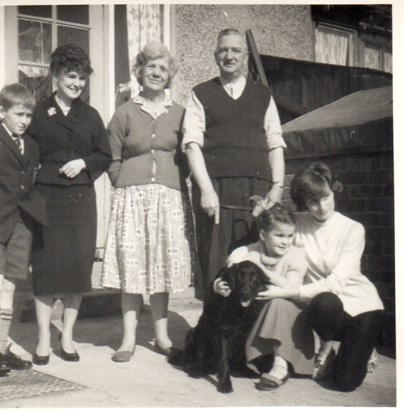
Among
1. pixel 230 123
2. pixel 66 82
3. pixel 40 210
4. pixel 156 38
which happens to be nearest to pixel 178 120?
pixel 230 123

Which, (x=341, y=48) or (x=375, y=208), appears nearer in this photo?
(x=375, y=208)

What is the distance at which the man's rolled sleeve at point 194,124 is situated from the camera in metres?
2.55

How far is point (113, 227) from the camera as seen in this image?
2.67m

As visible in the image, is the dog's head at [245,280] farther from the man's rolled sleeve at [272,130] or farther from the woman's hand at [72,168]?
the woman's hand at [72,168]

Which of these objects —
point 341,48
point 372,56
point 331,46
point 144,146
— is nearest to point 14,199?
point 144,146

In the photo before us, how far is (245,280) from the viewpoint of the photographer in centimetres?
221

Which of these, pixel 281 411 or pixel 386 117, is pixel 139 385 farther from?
pixel 386 117

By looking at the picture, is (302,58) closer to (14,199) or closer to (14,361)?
(14,199)

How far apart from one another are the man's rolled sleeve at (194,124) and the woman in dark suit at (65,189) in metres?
0.34

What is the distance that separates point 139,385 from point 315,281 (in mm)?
763

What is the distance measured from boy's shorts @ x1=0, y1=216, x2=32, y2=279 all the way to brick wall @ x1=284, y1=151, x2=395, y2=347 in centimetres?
140

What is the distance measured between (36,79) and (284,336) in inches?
89.3

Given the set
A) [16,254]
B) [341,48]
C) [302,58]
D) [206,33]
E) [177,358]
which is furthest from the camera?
[341,48]

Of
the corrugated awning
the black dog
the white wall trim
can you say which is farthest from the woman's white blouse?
the white wall trim
